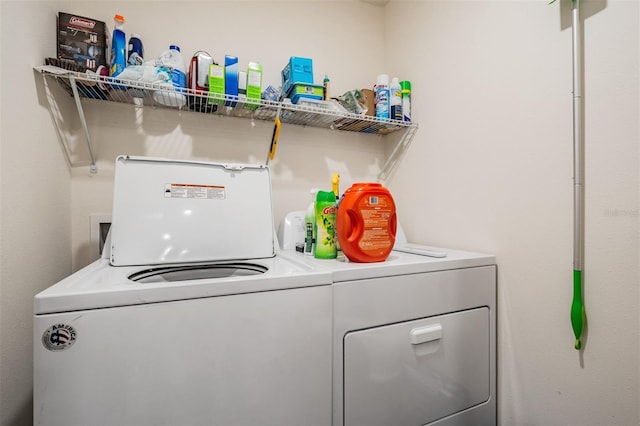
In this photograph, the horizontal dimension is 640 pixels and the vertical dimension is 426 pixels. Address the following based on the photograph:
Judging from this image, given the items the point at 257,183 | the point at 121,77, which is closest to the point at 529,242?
the point at 257,183

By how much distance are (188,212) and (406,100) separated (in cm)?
142

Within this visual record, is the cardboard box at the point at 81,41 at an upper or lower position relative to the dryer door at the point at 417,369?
upper

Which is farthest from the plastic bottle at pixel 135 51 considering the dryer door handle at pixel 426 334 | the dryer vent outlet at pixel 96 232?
the dryer door handle at pixel 426 334

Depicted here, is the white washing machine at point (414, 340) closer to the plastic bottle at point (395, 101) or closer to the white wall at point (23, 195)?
the plastic bottle at point (395, 101)

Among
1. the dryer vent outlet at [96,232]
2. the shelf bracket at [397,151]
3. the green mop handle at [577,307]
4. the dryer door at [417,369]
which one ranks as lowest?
the dryer door at [417,369]

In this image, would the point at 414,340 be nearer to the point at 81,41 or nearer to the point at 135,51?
the point at 135,51

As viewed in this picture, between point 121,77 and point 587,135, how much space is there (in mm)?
1861

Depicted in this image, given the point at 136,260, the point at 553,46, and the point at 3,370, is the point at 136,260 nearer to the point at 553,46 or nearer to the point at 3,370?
the point at 3,370

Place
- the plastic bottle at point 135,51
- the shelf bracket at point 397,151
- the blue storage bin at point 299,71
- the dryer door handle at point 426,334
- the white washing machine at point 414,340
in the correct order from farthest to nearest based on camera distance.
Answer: the shelf bracket at point 397,151 → the blue storage bin at point 299,71 → the plastic bottle at point 135,51 → the dryer door handle at point 426,334 → the white washing machine at point 414,340

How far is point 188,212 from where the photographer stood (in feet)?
4.52

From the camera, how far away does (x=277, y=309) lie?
968mm

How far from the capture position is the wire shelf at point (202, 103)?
1.31 metres

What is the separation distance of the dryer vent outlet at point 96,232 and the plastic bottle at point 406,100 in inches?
67.9

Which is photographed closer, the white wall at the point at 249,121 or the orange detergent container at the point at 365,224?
the orange detergent container at the point at 365,224
